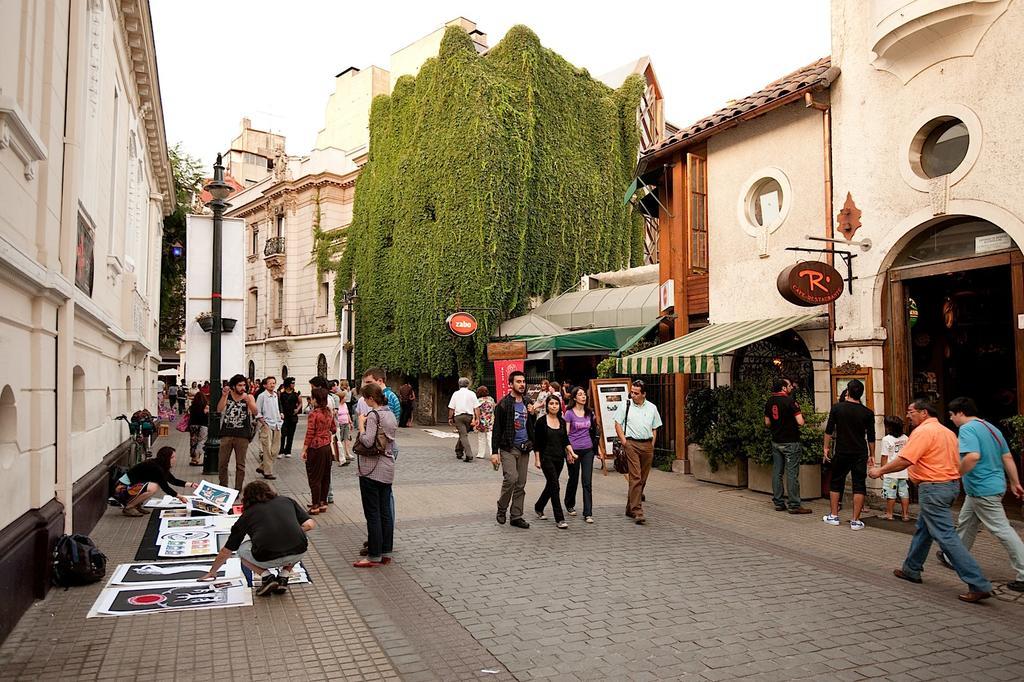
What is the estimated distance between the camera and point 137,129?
14.7 metres

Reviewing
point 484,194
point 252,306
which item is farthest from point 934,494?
point 252,306

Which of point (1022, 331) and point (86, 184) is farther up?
point (86, 184)

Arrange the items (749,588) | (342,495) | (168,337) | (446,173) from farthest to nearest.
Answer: (168,337)
(446,173)
(342,495)
(749,588)

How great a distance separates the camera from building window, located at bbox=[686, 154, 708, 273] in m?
13.7

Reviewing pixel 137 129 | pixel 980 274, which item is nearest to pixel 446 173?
pixel 137 129

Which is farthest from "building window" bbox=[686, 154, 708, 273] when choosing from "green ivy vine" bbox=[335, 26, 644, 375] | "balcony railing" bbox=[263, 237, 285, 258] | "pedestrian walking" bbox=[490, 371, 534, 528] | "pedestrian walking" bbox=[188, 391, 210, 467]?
"balcony railing" bbox=[263, 237, 285, 258]

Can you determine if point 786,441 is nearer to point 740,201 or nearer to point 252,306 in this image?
point 740,201

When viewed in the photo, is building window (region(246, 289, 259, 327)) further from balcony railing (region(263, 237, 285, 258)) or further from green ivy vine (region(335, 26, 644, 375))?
green ivy vine (region(335, 26, 644, 375))

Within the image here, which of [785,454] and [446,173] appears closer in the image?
[785,454]

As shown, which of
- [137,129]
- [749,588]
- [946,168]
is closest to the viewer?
[749,588]

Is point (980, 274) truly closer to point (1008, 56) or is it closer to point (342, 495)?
point (1008, 56)

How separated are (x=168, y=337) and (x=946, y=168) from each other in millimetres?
31548

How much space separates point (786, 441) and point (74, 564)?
8.32 meters

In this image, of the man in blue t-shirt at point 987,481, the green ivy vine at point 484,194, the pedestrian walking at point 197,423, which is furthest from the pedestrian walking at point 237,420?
the green ivy vine at point 484,194
